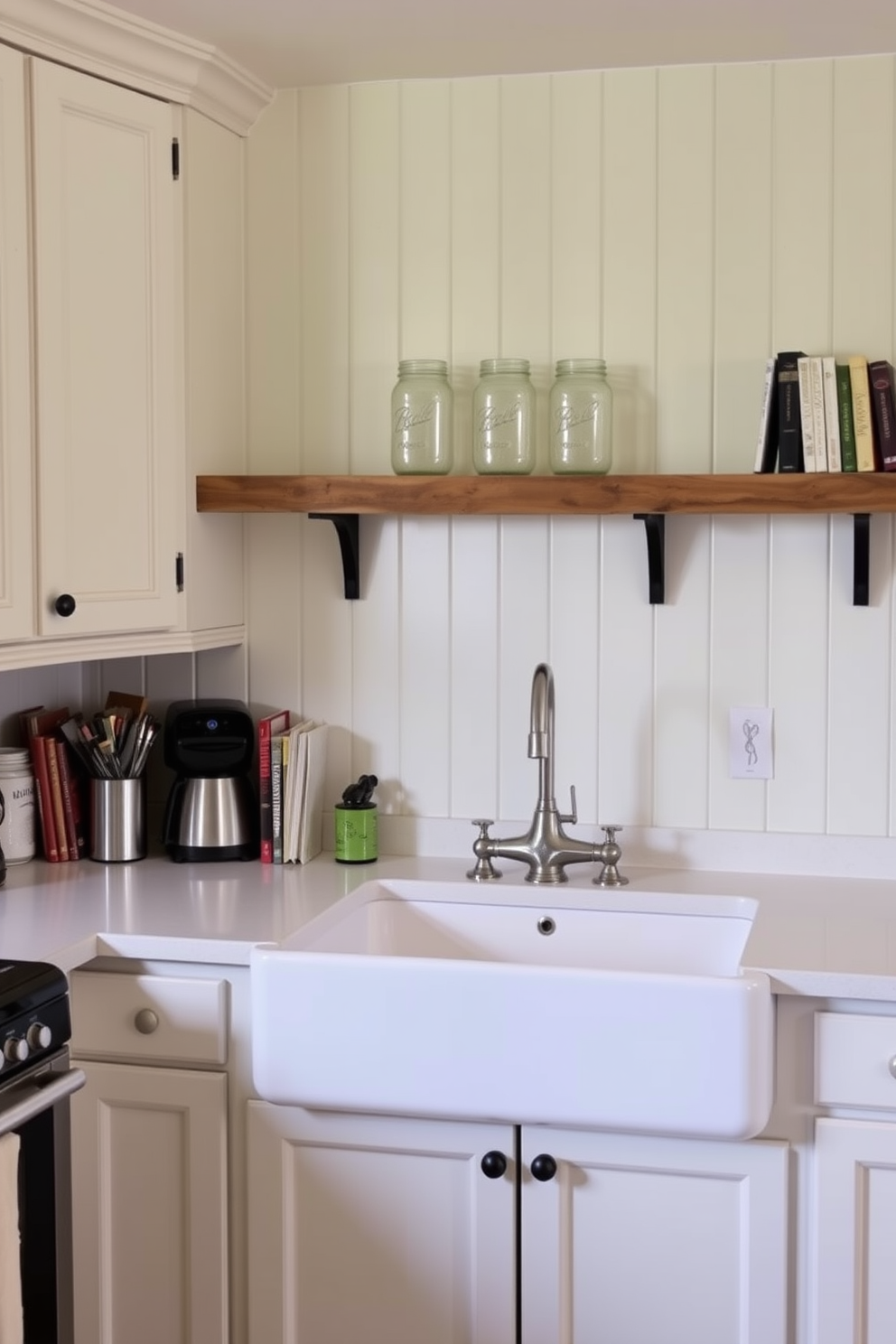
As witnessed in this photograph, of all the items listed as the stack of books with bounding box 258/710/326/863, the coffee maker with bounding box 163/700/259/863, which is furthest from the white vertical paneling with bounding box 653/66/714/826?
the coffee maker with bounding box 163/700/259/863

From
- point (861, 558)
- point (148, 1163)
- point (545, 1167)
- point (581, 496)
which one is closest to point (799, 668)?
point (861, 558)

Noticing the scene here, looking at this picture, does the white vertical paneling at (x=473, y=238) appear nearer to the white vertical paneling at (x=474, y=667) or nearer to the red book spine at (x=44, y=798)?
the white vertical paneling at (x=474, y=667)

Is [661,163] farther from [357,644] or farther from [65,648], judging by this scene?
[65,648]

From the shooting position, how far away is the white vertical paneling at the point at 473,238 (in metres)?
2.51

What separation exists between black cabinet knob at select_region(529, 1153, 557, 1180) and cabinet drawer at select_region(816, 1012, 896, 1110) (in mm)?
345

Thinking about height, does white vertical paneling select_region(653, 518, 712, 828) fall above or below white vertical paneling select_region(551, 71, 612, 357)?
below

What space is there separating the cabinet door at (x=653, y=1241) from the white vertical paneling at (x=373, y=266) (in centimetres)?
122

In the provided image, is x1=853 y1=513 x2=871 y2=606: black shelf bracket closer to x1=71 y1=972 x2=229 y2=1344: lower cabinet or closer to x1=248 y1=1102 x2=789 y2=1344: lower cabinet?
x1=248 y1=1102 x2=789 y2=1344: lower cabinet

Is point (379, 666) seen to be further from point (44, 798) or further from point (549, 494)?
point (44, 798)

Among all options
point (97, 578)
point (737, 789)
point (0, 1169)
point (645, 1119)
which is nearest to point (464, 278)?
point (97, 578)

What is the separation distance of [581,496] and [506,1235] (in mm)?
1069

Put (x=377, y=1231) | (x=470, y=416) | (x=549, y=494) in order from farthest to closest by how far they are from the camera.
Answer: (x=470, y=416) → (x=549, y=494) → (x=377, y=1231)

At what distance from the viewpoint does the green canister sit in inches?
99.0

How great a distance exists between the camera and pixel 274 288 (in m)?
2.61
